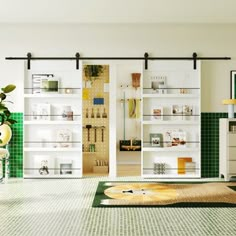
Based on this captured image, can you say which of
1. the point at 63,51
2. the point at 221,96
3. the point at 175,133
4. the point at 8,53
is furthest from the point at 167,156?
the point at 8,53

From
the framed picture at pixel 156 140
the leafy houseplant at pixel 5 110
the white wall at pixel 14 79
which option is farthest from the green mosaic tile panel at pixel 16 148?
the framed picture at pixel 156 140

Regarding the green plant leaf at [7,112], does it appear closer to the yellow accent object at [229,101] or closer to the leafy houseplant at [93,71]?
the leafy houseplant at [93,71]

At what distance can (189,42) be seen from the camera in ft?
27.9

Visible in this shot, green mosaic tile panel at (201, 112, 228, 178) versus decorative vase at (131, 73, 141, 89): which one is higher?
decorative vase at (131, 73, 141, 89)

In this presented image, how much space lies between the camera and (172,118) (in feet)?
27.9

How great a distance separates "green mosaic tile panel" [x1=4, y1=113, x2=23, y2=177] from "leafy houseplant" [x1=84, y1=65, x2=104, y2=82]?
217 centimetres

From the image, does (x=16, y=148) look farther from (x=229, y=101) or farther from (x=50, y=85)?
(x=229, y=101)

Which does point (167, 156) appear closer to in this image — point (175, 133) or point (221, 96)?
point (175, 133)

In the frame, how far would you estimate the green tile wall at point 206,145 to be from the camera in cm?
848

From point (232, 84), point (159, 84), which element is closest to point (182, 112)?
point (159, 84)

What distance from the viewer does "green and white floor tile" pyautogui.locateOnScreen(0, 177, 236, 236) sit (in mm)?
4672

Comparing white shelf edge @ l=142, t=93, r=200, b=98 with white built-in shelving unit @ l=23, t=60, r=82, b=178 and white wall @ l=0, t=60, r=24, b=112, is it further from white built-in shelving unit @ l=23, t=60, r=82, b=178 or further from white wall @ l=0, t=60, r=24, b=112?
white wall @ l=0, t=60, r=24, b=112

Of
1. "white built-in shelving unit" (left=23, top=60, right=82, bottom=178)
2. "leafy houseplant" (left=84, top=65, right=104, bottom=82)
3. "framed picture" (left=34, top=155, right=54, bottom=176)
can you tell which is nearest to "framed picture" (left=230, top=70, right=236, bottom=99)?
"white built-in shelving unit" (left=23, top=60, right=82, bottom=178)

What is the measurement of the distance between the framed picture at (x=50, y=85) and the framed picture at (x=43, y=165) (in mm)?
1236
